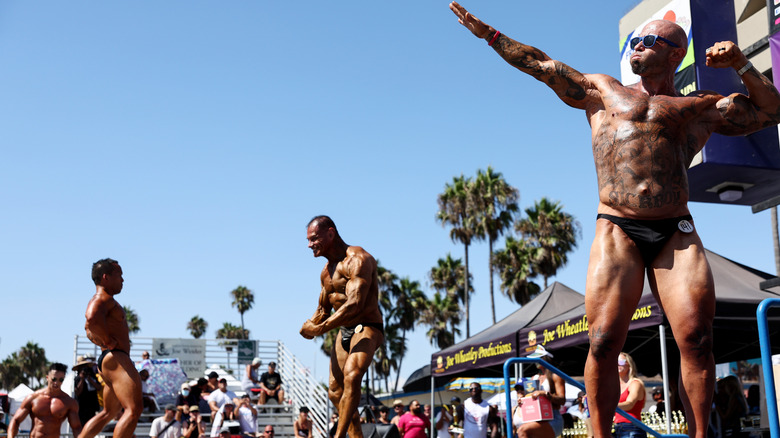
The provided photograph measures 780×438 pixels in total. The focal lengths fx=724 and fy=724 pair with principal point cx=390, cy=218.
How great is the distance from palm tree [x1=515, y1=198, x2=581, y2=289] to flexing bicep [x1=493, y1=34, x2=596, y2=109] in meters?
34.7

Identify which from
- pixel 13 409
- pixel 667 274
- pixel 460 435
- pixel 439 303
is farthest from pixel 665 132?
pixel 439 303

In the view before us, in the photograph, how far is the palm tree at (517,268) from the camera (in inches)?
1510

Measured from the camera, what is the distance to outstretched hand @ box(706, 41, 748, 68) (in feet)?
10.7

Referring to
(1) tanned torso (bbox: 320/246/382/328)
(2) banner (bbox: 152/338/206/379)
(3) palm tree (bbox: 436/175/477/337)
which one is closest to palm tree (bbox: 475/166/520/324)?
(3) palm tree (bbox: 436/175/477/337)

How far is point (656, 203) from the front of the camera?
3365mm

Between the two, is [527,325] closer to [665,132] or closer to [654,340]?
[654,340]

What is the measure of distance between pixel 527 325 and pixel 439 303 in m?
33.4

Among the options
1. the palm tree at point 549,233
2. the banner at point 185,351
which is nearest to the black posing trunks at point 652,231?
the banner at point 185,351

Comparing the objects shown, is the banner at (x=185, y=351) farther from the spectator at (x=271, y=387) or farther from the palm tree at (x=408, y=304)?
the palm tree at (x=408, y=304)

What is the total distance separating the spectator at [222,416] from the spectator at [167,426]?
2.22ft

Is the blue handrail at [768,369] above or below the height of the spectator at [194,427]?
above

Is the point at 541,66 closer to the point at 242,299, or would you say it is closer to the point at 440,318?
the point at 440,318

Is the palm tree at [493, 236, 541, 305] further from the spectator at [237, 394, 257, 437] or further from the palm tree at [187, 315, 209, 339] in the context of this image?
the palm tree at [187, 315, 209, 339]

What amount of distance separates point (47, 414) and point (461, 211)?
1312 inches
